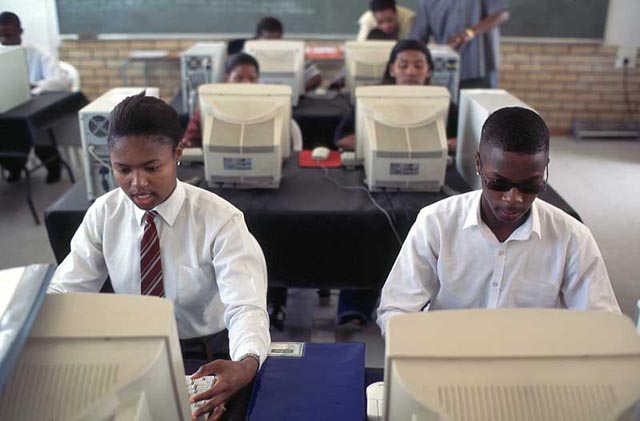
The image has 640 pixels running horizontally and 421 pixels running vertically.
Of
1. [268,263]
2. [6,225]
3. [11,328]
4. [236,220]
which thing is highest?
[11,328]

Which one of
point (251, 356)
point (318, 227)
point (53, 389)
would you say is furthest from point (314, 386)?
point (318, 227)

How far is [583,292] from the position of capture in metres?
1.26

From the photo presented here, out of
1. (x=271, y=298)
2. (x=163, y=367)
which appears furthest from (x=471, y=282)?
(x=271, y=298)

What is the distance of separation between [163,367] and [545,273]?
0.88 metres

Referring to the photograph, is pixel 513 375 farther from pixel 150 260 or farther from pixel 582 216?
pixel 582 216

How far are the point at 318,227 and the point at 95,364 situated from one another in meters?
1.42

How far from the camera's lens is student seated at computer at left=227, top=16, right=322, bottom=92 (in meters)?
4.02

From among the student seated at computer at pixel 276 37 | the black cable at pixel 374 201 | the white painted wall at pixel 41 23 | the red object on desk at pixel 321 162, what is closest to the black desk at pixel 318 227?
the black cable at pixel 374 201

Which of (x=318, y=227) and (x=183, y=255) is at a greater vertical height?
(x=183, y=255)

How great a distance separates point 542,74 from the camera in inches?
207

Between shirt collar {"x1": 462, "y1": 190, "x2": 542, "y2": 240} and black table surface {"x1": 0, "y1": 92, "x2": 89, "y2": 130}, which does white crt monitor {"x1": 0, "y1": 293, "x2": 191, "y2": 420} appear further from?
black table surface {"x1": 0, "y1": 92, "x2": 89, "y2": 130}

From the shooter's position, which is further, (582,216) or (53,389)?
(582,216)

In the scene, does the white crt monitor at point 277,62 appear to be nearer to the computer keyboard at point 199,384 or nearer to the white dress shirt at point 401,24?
the white dress shirt at point 401,24

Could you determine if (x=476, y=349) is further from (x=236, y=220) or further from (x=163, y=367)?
(x=236, y=220)
